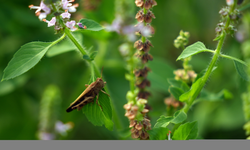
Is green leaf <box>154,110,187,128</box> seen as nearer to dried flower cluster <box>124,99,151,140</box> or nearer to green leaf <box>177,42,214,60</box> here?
dried flower cluster <box>124,99,151,140</box>

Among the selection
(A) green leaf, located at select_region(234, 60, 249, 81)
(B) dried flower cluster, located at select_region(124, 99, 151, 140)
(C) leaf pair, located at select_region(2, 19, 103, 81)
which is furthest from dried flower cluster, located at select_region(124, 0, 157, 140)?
(A) green leaf, located at select_region(234, 60, 249, 81)

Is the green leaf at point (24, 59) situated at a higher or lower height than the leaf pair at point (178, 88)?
higher

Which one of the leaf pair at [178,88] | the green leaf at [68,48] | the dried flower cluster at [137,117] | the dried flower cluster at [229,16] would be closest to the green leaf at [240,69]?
the dried flower cluster at [229,16]

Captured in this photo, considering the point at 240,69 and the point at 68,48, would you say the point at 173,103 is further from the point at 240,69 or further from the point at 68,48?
the point at 68,48

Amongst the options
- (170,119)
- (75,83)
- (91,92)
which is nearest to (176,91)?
(170,119)

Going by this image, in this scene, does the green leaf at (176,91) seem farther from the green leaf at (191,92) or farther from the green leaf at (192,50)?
the green leaf at (192,50)

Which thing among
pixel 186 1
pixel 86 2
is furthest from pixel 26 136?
pixel 186 1

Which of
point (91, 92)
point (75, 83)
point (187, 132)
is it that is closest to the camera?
point (187, 132)

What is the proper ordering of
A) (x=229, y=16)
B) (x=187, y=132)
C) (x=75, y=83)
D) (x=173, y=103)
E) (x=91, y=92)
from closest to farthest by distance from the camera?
(x=229, y=16) < (x=187, y=132) < (x=91, y=92) < (x=173, y=103) < (x=75, y=83)

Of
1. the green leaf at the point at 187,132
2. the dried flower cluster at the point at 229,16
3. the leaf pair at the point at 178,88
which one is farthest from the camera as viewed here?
the leaf pair at the point at 178,88
